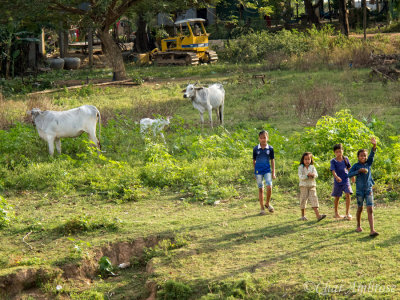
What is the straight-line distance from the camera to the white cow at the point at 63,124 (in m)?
10.8

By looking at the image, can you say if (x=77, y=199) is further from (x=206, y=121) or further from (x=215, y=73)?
(x=215, y=73)

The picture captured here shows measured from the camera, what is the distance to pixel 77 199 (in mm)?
8727

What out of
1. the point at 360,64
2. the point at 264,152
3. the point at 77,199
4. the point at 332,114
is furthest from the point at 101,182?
the point at 360,64

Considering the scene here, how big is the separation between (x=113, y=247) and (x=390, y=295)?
11.3 ft

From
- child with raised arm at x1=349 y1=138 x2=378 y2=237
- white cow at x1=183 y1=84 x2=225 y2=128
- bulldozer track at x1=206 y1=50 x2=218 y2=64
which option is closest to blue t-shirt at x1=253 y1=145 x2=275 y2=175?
child with raised arm at x1=349 y1=138 x2=378 y2=237

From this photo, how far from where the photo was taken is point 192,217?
7656mm

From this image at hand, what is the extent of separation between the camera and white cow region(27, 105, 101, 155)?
10.8 meters

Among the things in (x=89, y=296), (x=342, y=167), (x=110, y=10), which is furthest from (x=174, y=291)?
(x=110, y=10)

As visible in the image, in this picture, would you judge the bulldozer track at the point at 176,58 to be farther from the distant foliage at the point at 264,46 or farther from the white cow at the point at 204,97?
the white cow at the point at 204,97

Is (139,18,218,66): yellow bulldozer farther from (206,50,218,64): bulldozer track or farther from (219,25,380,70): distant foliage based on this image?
(219,25,380,70): distant foliage

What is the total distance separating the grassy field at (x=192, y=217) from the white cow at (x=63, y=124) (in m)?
0.41

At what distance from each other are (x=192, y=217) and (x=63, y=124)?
4.40 m

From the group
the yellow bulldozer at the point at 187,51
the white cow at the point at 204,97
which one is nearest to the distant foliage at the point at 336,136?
the white cow at the point at 204,97

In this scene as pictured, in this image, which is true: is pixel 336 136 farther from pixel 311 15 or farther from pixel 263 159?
pixel 311 15
